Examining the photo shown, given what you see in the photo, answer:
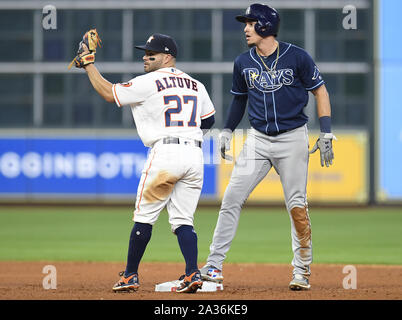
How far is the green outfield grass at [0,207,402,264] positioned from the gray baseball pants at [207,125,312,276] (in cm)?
279

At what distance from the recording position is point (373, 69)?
773 inches

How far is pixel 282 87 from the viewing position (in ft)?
21.8

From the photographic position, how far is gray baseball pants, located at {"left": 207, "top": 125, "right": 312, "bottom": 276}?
264 inches

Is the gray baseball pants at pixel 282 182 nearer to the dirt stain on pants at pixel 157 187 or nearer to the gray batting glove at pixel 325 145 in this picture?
the gray batting glove at pixel 325 145

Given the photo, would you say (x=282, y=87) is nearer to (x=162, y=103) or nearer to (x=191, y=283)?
(x=162, y=103)

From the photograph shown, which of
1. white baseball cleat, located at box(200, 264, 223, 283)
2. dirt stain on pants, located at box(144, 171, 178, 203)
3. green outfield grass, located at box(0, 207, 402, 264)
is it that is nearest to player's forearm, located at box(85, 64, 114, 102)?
dirt stain on pants, located at box(144, 171, 178, 203)

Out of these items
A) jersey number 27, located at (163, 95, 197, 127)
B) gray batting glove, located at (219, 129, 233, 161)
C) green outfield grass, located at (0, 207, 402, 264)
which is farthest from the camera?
green outfield grass, located at (0, 207, 402, 264)

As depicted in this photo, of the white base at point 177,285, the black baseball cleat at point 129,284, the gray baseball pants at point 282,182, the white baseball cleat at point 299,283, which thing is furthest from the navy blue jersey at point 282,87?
the black baseball cleat at point 129,284

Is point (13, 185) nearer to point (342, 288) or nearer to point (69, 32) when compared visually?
point (69, 32)

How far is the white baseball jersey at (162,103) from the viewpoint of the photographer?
A: 6.25 metres

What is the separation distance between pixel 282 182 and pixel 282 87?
0.74 meters

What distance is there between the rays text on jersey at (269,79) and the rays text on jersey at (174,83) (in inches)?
19.8

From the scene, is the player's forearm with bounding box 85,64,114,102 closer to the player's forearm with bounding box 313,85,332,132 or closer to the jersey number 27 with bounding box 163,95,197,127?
the jersey number 27 with bounding box 163,95,197,127

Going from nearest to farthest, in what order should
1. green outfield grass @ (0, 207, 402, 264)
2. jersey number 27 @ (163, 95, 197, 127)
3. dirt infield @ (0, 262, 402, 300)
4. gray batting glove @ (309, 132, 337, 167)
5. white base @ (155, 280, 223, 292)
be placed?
dirt infield @ (0, 262, 402, 300) < jersey number 27 @ (163, 95, 197, 127) < white base @ (155, 280, 223, 292) < gray batting glove @ (309, 132, 337, 167) < green outfield grass @ (0, 207, 402, 264)
